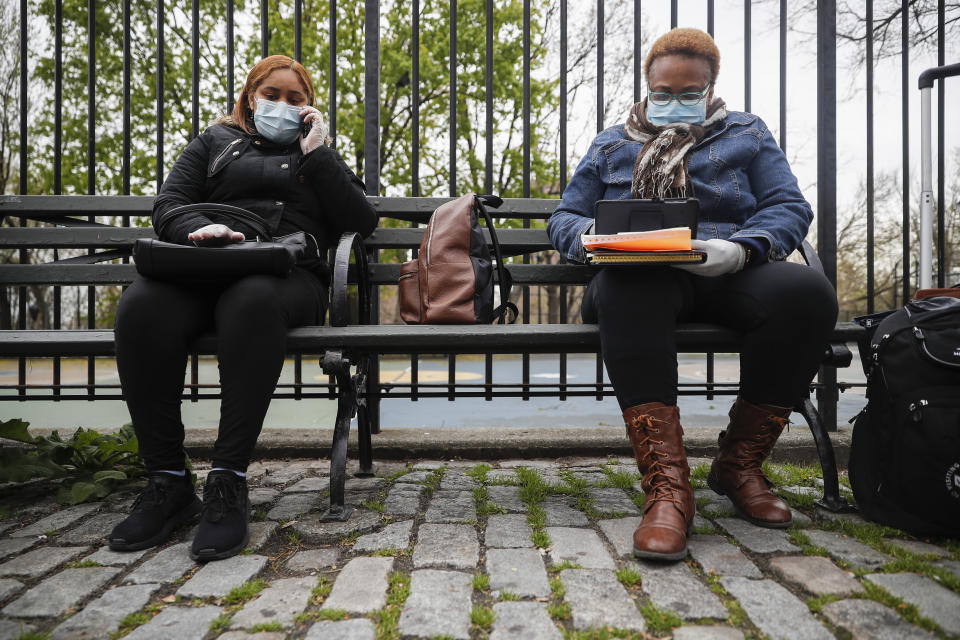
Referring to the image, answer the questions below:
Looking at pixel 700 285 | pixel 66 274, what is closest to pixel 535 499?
pixel 700 285

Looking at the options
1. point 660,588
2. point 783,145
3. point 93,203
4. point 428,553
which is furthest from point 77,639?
point 783,145

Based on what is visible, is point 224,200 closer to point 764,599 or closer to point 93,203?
point 93,203

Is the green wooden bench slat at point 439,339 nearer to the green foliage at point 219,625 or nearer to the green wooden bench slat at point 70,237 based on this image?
the green wooden bench slat at point 70,237

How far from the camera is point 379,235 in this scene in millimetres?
2787

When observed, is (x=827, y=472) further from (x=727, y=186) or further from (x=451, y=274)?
(x=451, y=274)

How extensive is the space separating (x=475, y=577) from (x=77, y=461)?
1809 millimetres

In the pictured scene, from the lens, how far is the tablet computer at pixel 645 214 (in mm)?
1942

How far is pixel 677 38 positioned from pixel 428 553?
186 centimetres

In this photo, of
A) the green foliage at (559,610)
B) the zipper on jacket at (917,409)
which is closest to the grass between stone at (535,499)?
the green foliage at (559,610)

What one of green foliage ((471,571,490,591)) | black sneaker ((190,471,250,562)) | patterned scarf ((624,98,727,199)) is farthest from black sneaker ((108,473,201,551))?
patterned scarf ((624,98,727,199))

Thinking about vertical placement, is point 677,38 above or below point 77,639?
above

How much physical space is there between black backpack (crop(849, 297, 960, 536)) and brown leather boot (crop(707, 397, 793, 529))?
26 centimetres

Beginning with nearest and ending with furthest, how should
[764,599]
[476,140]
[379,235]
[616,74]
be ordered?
[764,599] < [379,235] < [616,74] < [476,140]

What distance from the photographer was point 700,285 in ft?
6.70
